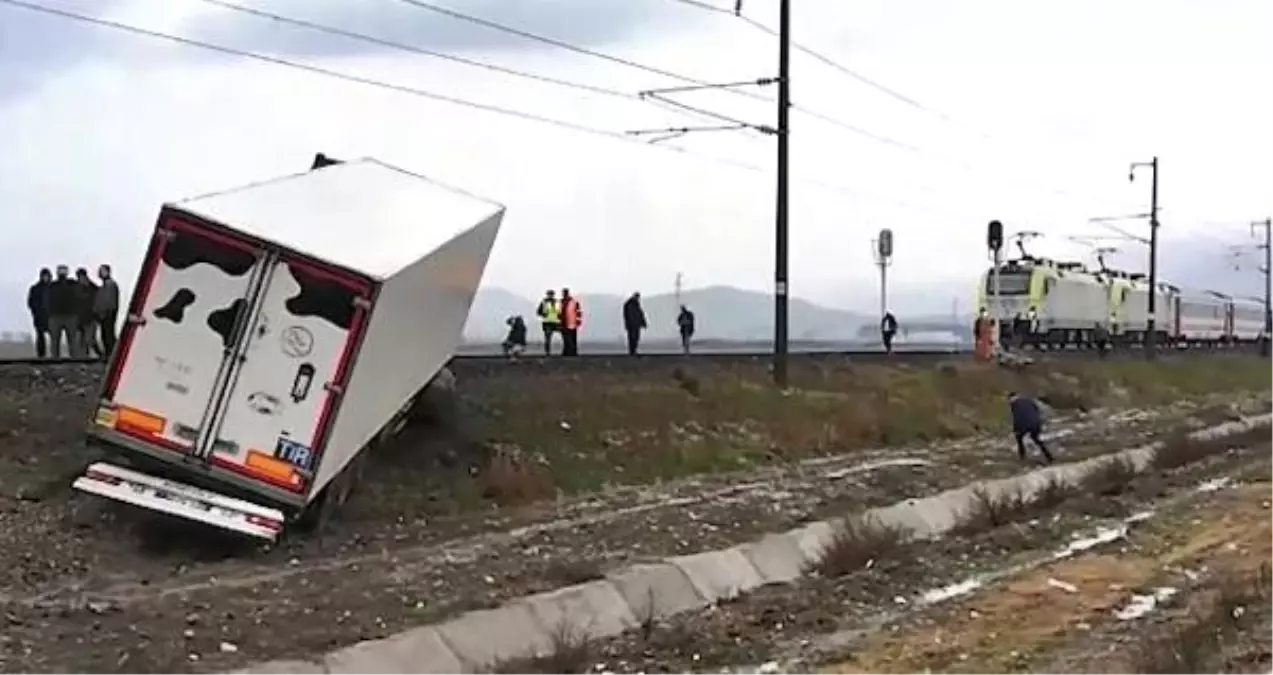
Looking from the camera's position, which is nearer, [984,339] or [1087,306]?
[984,339]

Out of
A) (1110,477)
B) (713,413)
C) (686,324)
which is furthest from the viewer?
(686,324)

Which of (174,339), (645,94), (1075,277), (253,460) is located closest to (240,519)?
(253,460)

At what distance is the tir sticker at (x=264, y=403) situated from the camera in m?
16.8

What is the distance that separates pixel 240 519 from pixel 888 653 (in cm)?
585

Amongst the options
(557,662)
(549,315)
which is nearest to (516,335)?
(549,315)

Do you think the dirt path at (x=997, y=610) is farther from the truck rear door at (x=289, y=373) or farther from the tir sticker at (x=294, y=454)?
the truck rear door at (x=289, y=373)

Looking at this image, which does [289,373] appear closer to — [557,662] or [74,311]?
[557,662]

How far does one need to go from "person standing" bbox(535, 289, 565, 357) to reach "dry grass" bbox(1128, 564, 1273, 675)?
782 inches

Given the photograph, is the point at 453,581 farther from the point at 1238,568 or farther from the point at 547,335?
the point at 547,335

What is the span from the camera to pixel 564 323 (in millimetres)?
37094

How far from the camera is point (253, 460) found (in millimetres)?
16828

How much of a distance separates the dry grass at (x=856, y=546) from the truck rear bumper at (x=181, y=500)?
6.77m

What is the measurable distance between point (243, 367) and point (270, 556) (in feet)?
5.96

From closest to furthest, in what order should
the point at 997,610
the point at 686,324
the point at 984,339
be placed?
the point at 997,610, the point at 686,324, the point at 984,339
